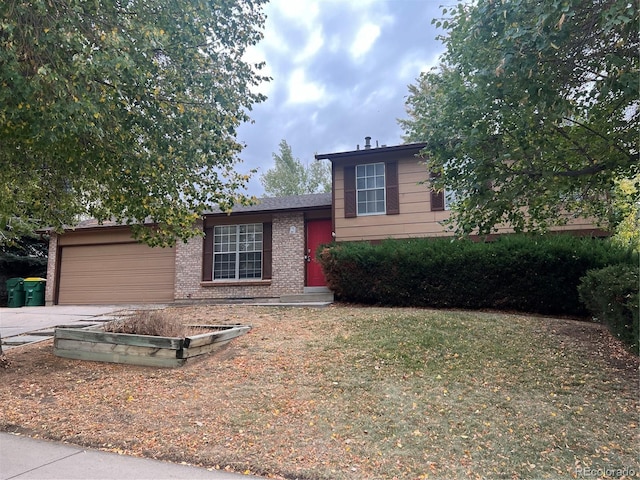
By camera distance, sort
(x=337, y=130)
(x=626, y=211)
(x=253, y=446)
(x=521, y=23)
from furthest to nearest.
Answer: (x=337, y=130), (x=626, y=211), (x=521, y=23), (x=253, y=446)

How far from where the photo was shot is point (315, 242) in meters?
13.3

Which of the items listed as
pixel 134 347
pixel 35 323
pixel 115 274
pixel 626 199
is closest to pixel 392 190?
pixel 626 199

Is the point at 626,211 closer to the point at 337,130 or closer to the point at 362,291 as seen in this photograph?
the point at 362,291

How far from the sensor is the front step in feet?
37.1

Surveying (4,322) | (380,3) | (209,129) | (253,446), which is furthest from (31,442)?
(4,322)

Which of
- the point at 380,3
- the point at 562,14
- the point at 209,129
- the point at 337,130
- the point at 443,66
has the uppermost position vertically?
the point at 337,130

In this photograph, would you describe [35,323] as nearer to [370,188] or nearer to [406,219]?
[370,188]

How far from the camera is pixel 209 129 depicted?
586cm

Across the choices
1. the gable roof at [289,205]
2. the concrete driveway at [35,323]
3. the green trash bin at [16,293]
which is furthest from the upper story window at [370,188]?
the green trash bin at [16,293]

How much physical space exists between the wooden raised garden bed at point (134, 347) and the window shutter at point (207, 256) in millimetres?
7814

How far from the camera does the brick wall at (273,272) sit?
13242 mm

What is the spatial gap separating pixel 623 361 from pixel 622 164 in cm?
258

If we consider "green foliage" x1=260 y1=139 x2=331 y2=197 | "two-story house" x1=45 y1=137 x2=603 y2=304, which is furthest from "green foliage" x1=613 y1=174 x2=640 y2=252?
"green foliage" x1=260 y1=139 x2=331 y2=197

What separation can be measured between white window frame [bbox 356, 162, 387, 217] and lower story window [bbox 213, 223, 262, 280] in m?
3.67
